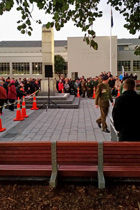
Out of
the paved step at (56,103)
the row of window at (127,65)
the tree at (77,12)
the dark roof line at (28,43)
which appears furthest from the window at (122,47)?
the tree at (77,12)

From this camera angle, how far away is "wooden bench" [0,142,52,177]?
3.91m

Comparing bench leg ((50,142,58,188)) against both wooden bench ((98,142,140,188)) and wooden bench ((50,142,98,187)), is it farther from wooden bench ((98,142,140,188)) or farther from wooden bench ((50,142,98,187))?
wooden bench ((98,142,140,188))

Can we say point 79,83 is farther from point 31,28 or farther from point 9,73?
point 9,73

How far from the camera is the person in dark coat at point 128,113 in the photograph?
3963mm

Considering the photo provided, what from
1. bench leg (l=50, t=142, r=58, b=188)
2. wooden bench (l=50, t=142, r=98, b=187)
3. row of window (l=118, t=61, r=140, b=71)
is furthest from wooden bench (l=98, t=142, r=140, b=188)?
row of window (l=118, t=61, r=140, b=71)

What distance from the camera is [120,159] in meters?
3.90

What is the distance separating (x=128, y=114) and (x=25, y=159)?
192 centimetres

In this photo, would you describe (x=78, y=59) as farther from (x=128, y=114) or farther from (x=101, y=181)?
(x=101, y=181)

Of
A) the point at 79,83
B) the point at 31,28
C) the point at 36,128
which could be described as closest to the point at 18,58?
the point at 79,83

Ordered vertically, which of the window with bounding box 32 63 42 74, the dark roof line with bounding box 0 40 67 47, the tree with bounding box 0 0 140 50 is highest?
the dark roof line with bounding box 0 40 67 47

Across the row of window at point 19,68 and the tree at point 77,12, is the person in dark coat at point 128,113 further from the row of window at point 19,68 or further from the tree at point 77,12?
the row of window at point 19,68

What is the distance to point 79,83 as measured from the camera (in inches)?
922

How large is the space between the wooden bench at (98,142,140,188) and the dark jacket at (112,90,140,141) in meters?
0.36

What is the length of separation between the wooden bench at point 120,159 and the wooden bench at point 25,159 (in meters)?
0.91
